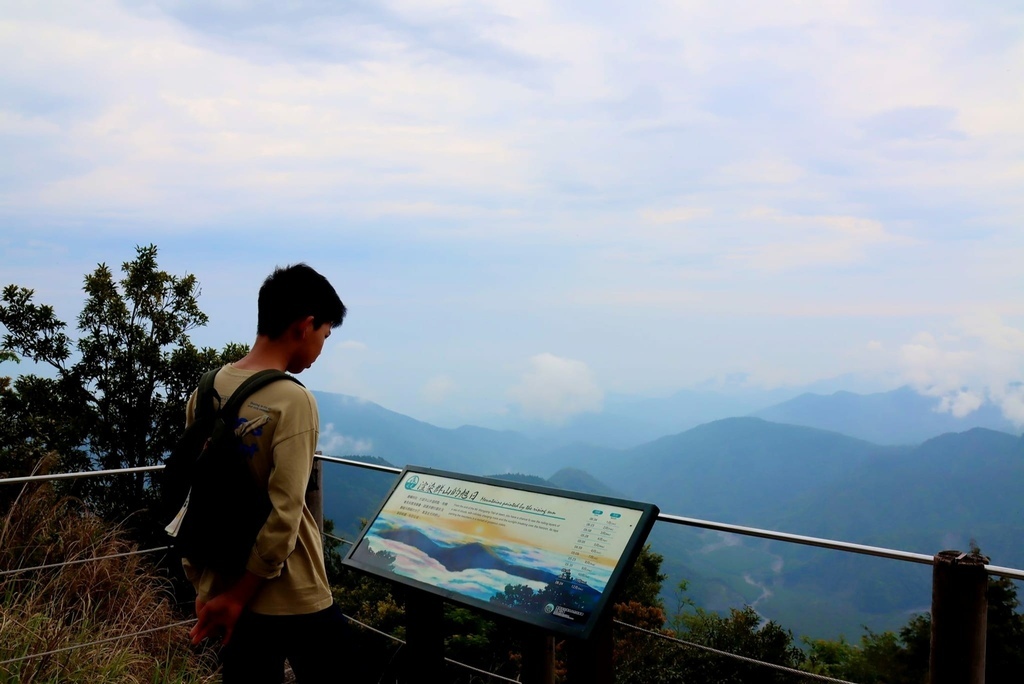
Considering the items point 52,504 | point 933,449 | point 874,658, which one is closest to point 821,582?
point 933,449

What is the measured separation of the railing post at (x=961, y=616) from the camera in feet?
7.37

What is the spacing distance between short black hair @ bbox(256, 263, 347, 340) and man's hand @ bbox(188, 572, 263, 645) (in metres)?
0.61

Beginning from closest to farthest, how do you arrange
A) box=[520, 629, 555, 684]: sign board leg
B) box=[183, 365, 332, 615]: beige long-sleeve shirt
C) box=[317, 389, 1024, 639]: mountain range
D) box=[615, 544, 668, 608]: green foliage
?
1. box=[183, 365, 332, 615]: beige long-sleeve shirt
2. box=[520, 629, 555, 684]: sign board leg
3. box=[615, 544, 668, 608]: green foliage
4. box=[317, 389, 1024, 639]: mountain range

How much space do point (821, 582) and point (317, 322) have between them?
244 feet

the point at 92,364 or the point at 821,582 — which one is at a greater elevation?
the point at 92,364

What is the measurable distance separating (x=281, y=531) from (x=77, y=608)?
10.7 ft

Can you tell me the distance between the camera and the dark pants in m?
2.21

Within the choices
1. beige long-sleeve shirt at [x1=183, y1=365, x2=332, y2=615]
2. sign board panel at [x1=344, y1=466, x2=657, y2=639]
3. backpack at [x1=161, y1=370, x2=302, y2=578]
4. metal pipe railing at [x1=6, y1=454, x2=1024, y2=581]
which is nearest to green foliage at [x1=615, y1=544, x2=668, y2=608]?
sign board panel at [x1=344, y1=466, x2=657, y2=639]

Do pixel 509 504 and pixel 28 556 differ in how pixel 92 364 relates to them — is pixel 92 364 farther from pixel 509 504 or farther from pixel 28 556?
pixel 509 504

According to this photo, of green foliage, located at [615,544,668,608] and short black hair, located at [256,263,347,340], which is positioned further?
green foliage, located at [615,544,668,608]

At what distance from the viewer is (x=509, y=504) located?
285 centimetres

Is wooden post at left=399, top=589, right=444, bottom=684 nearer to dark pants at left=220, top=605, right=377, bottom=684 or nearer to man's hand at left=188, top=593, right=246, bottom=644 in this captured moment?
dark pants at left=220, top=605, right=377, bottom=684

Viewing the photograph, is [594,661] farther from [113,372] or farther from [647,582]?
[113,372]

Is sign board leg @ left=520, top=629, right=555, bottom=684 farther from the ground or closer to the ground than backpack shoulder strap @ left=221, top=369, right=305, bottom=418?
closer to the ground
